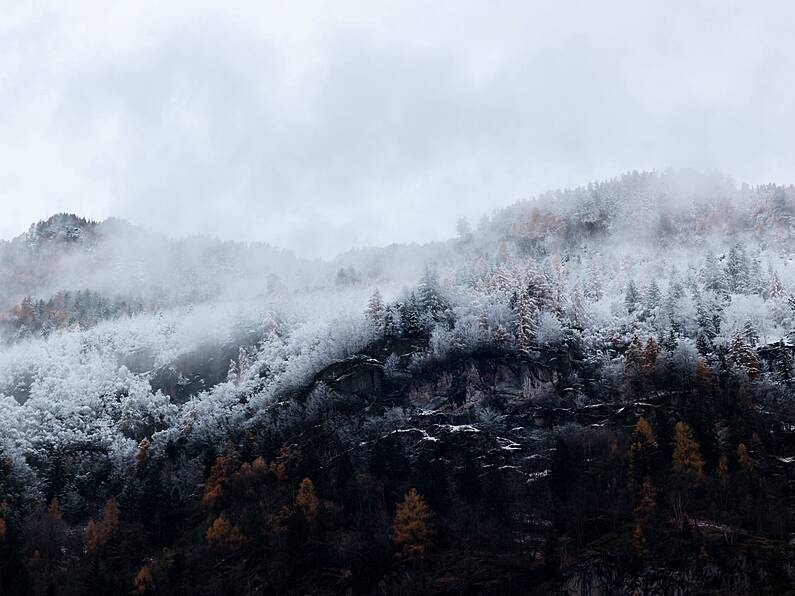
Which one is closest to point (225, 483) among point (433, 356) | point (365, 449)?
point (365, 449)

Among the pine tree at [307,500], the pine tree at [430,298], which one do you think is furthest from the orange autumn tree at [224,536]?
the pine tree at [430,298]

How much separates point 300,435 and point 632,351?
187 feet

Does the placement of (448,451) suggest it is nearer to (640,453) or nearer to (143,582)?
(640,453)

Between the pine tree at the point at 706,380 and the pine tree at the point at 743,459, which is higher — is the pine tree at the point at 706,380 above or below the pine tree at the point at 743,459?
above

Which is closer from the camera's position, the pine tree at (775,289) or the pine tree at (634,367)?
the pine tree at (634,367)

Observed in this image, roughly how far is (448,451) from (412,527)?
26928mm

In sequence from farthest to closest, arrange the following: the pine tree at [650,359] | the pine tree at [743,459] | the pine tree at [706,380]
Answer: the pine tree at [650,359]
the pine tree at [706,380]
the pine tree at [743,459]

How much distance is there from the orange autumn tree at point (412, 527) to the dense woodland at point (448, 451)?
28 centimetres

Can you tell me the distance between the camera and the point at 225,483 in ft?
462

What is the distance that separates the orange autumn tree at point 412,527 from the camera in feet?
365

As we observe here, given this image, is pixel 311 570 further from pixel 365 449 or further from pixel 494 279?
pixel 494 279

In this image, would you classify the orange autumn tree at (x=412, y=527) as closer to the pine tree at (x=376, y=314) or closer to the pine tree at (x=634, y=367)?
the pine tree at (x=634, y=367)

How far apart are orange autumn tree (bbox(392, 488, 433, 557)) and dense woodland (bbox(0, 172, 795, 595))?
0.28 meters

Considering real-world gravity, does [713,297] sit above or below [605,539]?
above
